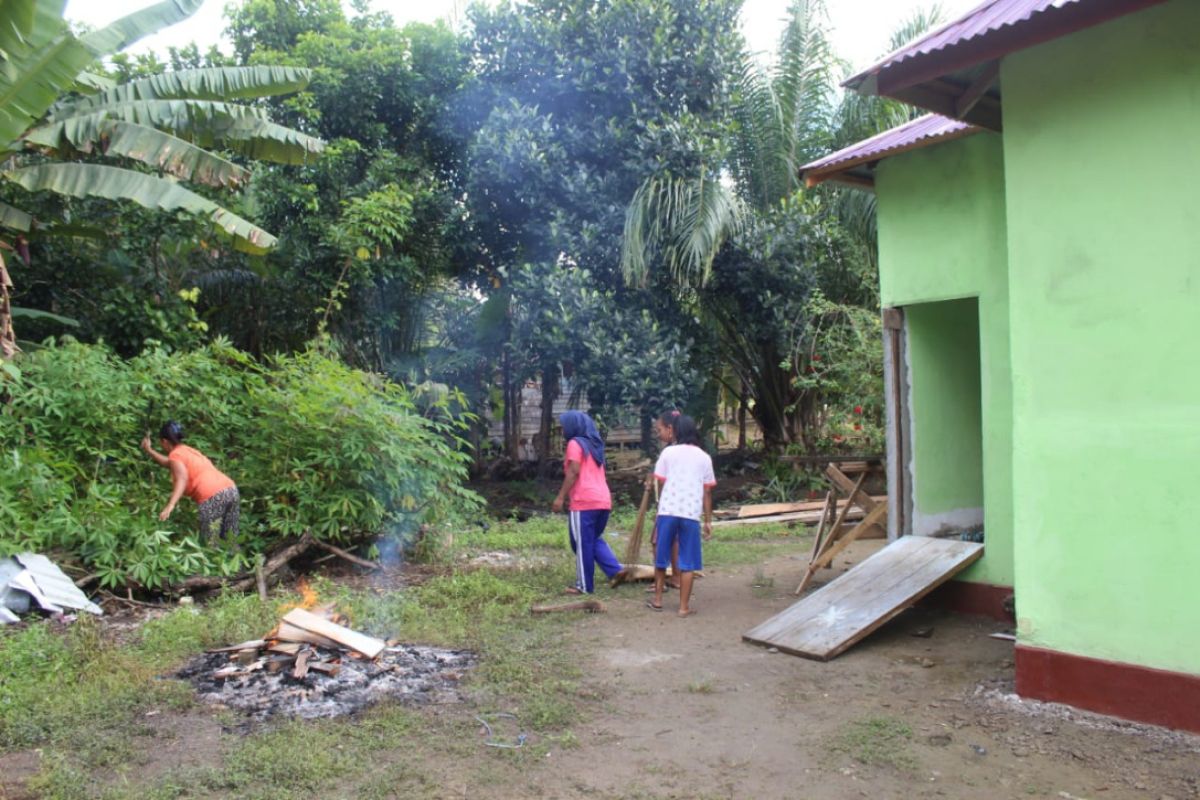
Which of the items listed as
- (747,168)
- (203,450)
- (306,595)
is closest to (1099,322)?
(306,595)

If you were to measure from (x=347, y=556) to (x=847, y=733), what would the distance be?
5.81 metres

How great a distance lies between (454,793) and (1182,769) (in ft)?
10.8

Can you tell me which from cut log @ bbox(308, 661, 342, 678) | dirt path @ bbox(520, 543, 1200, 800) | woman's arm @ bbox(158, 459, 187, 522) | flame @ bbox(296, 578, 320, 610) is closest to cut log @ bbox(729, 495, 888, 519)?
dirt path @ bbox(520, 543, 1200, 800)

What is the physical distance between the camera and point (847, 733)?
462 cm

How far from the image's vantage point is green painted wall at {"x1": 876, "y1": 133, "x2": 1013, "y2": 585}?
649cm

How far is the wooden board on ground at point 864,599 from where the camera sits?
6.07m

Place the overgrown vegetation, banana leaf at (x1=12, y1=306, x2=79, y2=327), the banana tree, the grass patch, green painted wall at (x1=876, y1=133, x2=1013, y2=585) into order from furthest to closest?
banana leaf at (x1=12, y1=306, x2=79, y2=327), the banana tree, green painted wall at (x1=876, y1=133, x2=1013, y2=585), the grass patch, the overgrown vegetation

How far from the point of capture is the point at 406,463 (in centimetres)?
928

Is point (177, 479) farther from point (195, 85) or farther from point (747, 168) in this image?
point (747, 168)

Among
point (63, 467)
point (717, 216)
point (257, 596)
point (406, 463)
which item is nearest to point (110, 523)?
point (63, 467)

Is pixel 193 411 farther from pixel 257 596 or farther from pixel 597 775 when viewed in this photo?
pixel 597 775

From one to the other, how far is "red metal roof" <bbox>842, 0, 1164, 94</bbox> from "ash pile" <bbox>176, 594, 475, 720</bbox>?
4.49 m

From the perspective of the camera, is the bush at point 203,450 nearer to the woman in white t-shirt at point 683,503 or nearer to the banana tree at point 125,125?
the banana tree at point 125,125

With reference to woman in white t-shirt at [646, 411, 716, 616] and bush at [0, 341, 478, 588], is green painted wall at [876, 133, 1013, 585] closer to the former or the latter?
woman in white t-shirt at [646, 411, 716, 616]
